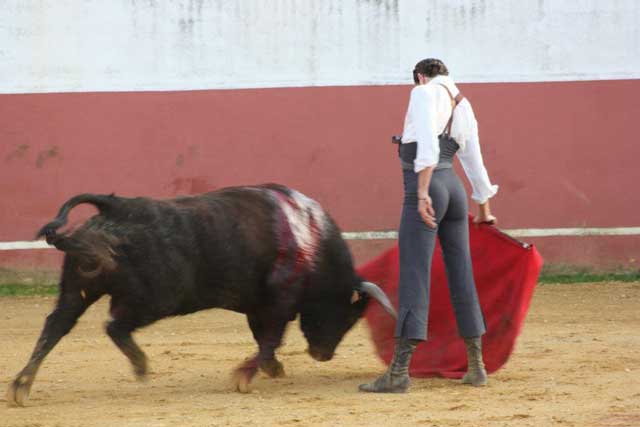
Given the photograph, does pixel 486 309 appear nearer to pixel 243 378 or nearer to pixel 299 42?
pixel 243 378

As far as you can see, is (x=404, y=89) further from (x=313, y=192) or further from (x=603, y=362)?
(x=603, y=362)

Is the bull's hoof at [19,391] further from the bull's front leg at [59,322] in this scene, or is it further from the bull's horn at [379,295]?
the bull's horn at [379,295]

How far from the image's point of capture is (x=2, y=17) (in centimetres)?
1128

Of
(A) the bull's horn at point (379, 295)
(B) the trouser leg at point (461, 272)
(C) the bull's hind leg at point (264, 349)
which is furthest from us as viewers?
(A) the bull's horn at point (379, 295)

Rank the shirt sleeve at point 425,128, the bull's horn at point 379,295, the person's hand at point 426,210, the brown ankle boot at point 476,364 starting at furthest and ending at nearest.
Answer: the bull's horn at point 379,295 < the brown ankle boot at point 476,364 < the person's hand at point 426,210 < the shirt sleeve at point 425,128

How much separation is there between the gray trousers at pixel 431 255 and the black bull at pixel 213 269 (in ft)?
1.93

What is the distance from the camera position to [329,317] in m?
7.21

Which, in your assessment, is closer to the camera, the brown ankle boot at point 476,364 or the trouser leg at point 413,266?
the trouser leg at point 413,266

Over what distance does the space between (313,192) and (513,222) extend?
1.90m

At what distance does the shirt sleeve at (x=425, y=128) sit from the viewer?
6.05 m

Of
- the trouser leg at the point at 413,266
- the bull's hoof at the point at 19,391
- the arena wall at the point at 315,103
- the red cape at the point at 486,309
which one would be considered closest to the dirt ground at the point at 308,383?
the bull's hoof at the point at 19,391

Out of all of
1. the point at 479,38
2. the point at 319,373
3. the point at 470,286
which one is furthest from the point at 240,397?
the point at 479,38

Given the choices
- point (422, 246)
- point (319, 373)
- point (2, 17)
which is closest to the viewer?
point (422, 246)

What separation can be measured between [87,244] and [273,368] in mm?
1482
